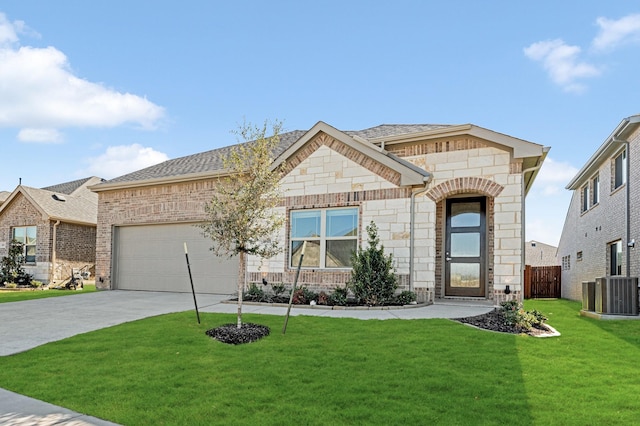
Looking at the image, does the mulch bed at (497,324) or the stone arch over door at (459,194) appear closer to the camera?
the mulch bed at (497,324)

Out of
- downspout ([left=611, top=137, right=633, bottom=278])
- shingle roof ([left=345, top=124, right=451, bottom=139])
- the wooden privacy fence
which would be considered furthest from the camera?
the wooden privacy fence

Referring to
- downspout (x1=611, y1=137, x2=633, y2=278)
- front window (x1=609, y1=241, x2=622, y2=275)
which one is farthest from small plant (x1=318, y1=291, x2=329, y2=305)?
front window (x1=609, y1=241, x2=622, y2=275)

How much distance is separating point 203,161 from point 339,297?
9.14m

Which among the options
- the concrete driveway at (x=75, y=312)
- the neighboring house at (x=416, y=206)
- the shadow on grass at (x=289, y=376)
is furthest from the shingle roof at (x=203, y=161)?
the shadow on grass at (x=289, y=376)

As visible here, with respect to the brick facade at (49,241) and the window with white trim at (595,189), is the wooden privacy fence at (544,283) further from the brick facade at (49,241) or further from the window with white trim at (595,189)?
the brick facade at (49,241)

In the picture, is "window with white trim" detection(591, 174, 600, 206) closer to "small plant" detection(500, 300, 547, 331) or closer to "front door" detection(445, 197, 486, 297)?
"front door" detection(445, 197, 486, 297)

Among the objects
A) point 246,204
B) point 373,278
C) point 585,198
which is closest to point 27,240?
point 373,278

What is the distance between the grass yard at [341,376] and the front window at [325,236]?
4.34 m

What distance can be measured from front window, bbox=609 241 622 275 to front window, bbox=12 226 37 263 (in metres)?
24.6

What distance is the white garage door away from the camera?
15.3 meters

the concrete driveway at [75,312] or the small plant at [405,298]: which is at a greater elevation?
the small plant at [405,298]

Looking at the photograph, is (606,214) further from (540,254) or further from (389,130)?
(540,254)

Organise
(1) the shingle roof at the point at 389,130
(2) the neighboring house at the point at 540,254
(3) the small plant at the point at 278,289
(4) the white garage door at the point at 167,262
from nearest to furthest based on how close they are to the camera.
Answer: (3) the small plant at the point at 278,289, (1) the shingle roof at the point at 389,130, (4) the white garage door at the point at 167,262, (2) the neighboring house at the point at 540,254

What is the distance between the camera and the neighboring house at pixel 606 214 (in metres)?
13.4
